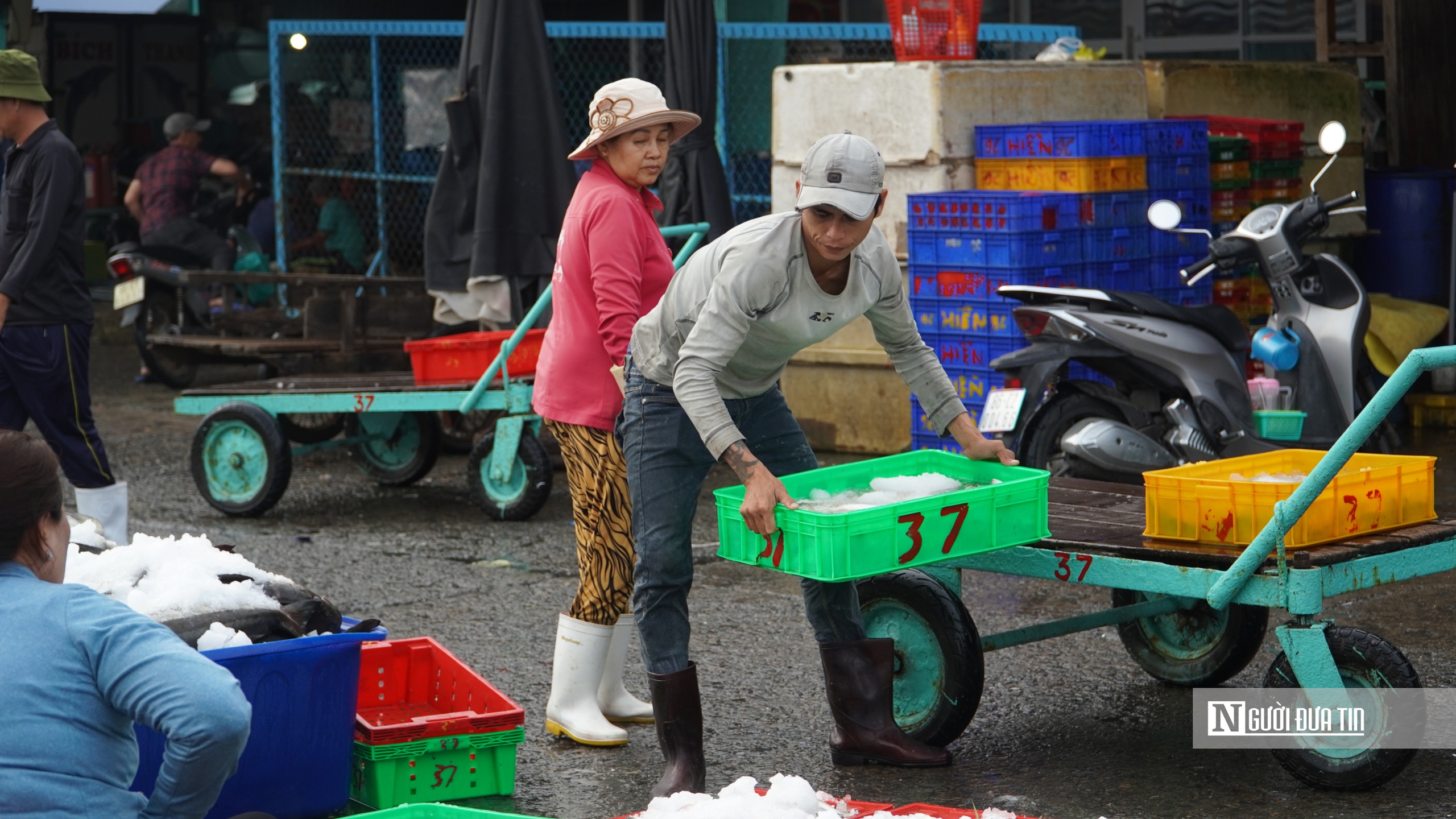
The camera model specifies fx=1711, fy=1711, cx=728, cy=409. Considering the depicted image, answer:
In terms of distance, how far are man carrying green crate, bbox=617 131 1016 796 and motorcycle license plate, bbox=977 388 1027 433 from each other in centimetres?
273

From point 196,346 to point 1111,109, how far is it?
6186 millimetres

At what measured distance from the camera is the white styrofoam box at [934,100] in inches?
344

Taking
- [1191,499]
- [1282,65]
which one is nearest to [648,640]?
[1191,499]

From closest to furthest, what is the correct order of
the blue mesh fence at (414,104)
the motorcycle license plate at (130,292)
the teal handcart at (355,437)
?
the teal handcart at (355,437) < the blue mesh fence at (414,104) < the motorcycle license plate at (130,292)

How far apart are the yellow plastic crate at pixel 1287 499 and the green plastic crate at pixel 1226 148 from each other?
187 inches

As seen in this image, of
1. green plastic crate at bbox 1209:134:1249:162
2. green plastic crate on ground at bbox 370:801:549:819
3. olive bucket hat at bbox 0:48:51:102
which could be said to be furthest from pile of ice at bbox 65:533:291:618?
green plastic crate at bbox 1209:134:1249:162

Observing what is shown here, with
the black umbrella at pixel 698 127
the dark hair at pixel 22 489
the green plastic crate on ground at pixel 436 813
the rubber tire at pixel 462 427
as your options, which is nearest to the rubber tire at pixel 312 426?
the rubber tire at pixel 462 427

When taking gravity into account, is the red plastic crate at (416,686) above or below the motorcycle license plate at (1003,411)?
below

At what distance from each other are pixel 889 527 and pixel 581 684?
1.33m

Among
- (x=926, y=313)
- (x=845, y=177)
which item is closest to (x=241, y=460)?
(x=926, y=313)

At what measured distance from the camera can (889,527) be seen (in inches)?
157

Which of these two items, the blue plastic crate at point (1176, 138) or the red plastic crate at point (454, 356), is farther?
the blue plastic crate at point (1176, 138)

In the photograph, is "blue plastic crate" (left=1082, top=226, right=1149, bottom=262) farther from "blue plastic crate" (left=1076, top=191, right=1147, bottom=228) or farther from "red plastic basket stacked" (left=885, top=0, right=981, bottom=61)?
"red plastic basket stacked" (left=885, top=0, right=981, bottom=61)

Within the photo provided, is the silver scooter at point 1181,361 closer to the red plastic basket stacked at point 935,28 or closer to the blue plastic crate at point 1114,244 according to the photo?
the blue plastic crate at point 1114,244
